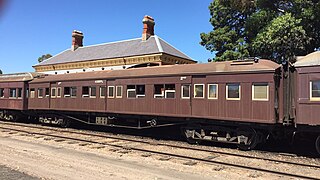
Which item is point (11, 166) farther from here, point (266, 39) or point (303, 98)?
point (266, 39)

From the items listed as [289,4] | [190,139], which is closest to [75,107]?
[190,139]

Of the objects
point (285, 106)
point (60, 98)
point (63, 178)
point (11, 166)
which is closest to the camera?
point (63, 178)

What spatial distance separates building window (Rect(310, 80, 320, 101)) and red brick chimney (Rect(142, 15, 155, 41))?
105ft

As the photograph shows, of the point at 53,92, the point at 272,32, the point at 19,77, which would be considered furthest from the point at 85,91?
the point at 272,32

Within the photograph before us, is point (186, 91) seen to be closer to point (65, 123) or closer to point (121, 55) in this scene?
point (65, 123)

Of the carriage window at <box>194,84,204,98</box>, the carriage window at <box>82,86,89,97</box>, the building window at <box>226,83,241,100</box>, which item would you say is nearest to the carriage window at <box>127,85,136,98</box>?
the carriage window at <box>82,86,89,97</box>

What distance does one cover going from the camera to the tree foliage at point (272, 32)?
19.0m

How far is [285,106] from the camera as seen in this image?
11.4 m

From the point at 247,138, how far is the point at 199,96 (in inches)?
105

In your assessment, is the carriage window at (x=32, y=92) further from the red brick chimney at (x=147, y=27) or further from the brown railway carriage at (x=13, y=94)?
the red brick chimney at (x=147, y=27)

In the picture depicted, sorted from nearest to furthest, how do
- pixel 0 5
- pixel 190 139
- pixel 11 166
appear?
pixel 0 5 → pixel 11 166 → pixel 190 139

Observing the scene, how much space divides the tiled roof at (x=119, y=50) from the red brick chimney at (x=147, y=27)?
0.71 metres

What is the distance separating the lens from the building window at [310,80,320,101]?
34.3 feet

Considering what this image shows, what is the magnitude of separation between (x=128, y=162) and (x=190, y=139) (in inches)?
175
